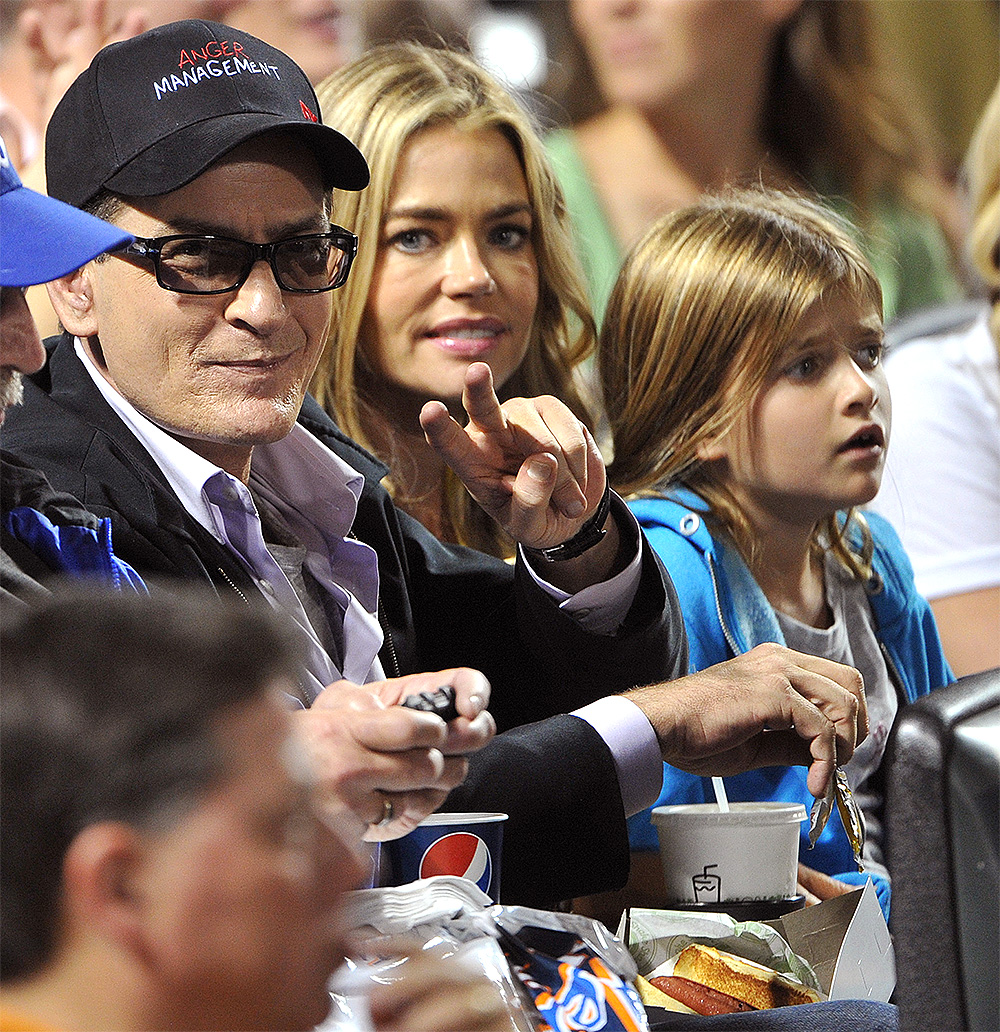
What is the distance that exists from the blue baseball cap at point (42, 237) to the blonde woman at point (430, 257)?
0.96 metres

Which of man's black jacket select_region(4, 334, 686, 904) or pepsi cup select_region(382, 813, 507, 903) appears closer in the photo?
pepsi cup select_region(382, 813, 507, 903)

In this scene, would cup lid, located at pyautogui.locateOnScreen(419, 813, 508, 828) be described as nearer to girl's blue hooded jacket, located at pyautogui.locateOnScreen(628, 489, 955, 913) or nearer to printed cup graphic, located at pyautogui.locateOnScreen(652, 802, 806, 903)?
printed cup graphic, located at pyautogui.locateOnScreen(652, 802, 806, 903)

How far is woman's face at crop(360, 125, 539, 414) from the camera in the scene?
7.20 ft

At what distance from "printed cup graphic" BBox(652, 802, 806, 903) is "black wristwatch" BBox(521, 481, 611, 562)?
0.33m

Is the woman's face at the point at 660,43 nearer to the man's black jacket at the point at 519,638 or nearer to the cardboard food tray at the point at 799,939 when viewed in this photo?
the man's black jacket at the point at 519,638

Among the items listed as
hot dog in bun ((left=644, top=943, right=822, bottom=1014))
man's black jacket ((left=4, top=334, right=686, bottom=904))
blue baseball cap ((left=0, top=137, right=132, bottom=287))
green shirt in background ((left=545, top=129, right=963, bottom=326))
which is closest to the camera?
blue baseball cap ((left=0, top=137, right=132, bottom=287))

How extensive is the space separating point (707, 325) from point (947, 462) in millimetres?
987

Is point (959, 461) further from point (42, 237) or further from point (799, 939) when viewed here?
point (42, 237)

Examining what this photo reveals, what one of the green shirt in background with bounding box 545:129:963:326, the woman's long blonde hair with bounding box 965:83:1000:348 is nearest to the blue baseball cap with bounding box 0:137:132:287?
the green shirt in background with bounding box 545:129:963:326

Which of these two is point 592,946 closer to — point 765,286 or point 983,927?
point 983,927

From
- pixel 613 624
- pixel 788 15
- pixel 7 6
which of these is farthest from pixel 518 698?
pixel 788 15

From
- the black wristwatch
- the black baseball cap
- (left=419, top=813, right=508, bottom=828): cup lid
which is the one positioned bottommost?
(left=419, top=813, right=508, bottom=828): cup lid

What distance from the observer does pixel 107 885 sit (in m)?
0.62

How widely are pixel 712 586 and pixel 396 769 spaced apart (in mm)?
1080
